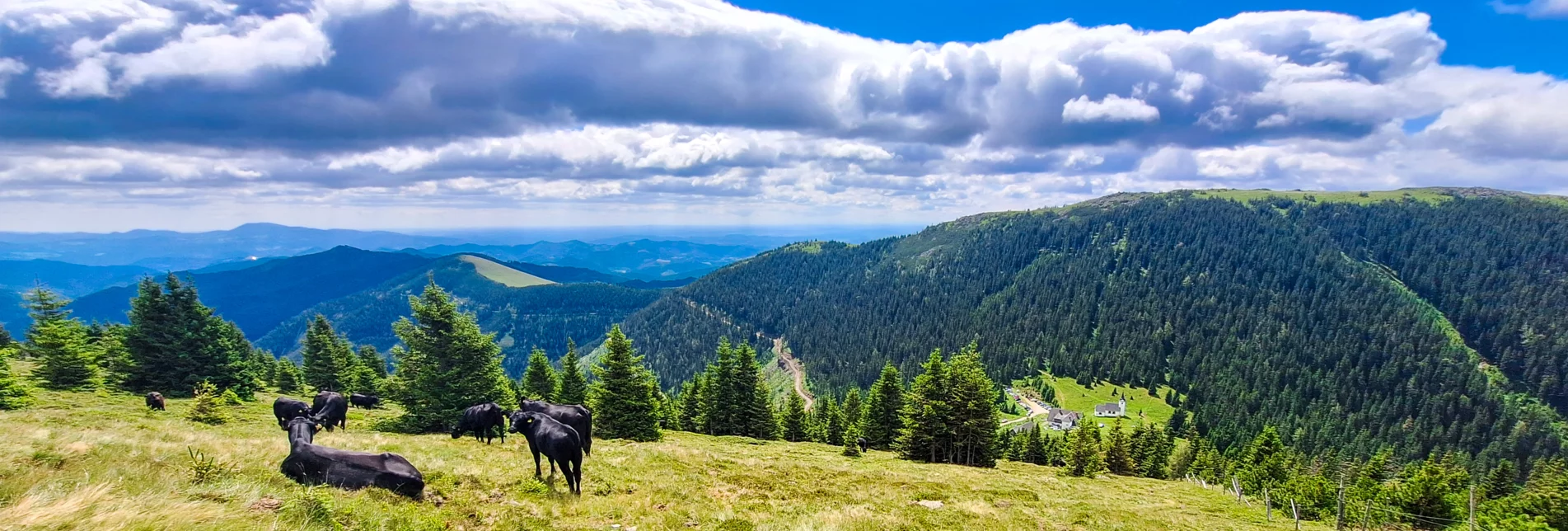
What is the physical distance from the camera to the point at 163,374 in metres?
40.6

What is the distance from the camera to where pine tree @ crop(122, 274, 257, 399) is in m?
40.1

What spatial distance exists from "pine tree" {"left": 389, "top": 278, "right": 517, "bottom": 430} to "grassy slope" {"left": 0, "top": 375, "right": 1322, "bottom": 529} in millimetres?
7103

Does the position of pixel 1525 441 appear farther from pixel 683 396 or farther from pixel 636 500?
pixel 636 500

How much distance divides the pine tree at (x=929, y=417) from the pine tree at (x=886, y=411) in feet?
31.7

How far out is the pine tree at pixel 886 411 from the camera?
→ 59.3m

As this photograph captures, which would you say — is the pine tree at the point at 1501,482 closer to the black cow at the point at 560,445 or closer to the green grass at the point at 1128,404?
the black cow at the point at 560,445

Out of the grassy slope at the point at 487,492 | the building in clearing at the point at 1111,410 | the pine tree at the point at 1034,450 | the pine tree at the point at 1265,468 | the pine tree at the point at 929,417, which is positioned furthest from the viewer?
the building in clearing at the point at 1111,410

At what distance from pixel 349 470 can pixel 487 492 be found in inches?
129

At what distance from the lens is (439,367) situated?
35.1 m

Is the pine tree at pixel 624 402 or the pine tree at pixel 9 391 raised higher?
the pine tree at pixel 9 391

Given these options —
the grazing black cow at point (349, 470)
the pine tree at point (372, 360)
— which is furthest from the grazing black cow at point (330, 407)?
the pine tree at point (372, 360)

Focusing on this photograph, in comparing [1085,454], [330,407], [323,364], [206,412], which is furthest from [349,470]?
[323,364]

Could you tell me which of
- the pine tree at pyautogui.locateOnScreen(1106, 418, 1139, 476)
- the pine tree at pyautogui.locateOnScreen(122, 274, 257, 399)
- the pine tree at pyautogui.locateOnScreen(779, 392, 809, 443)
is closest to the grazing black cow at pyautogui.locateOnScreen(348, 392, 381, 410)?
the pine tree at pyautogui.locateOnScreen(122, 274, 257, 399)

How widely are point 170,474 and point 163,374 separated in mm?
42762
